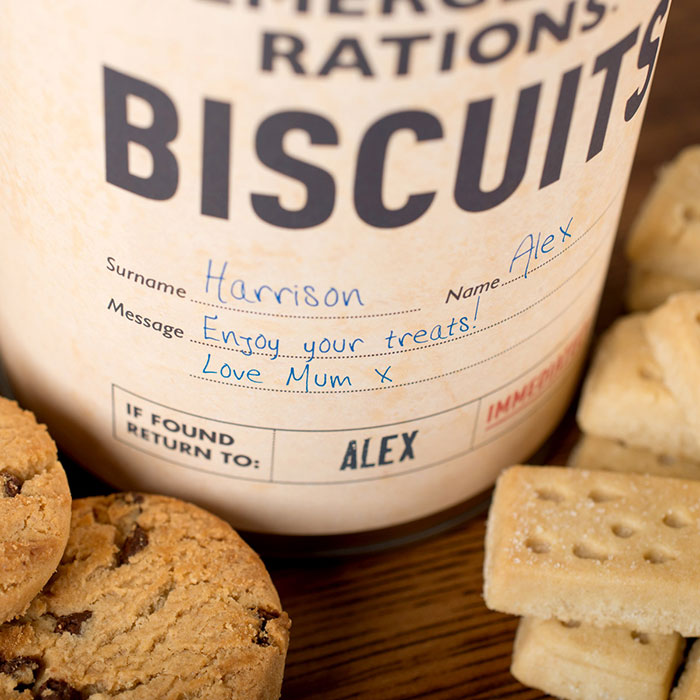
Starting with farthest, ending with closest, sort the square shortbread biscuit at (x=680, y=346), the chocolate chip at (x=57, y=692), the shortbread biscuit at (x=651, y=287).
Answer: the shortbread biscuit at (x=651, y=287)
the square shortbread biscuit at (x=680, y=346)
the chocolate chip at (x=57, y=692)

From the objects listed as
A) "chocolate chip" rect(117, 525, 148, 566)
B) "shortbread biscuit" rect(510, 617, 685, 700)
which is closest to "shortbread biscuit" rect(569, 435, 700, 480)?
"shortbread biscuit" rect(510, 617, 685, 700)

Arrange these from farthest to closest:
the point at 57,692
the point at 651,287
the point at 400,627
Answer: the point at 651,287
the point at 400,627
the point at 57,692

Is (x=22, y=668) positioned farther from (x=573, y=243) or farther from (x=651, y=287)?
(x=651, y=287)

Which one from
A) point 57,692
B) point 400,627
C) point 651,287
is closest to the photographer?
point 57,692

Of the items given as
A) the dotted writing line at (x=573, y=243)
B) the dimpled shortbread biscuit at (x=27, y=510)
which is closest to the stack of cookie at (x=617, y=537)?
the dotted writing line at (x=573, y=243)

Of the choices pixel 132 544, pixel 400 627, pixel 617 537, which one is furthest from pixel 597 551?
pixel 132 544

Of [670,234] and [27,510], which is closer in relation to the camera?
[27,510]

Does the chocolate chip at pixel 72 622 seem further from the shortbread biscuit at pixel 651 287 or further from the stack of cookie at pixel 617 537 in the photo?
the shortbread biscuit at pixel 651 287
